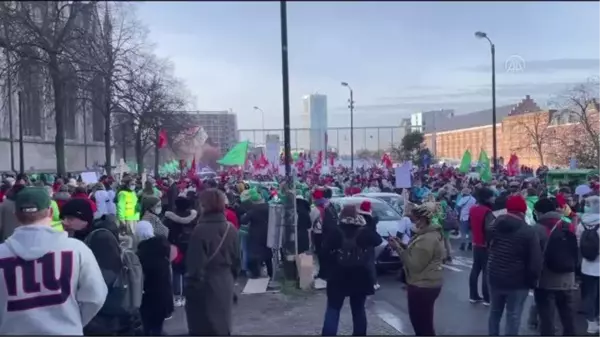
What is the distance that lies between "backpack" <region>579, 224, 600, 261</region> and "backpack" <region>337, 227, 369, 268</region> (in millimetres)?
2973

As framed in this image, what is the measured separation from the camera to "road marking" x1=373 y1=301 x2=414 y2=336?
8672mm

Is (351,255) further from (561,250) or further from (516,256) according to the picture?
(561,250)

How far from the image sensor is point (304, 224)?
12.8m

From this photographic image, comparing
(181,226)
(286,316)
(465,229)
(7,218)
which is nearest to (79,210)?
(181,226)

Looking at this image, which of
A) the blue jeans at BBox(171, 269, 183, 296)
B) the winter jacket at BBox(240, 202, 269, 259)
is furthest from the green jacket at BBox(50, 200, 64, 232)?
the winter jacket at BBox(240, 202, 269, 259)

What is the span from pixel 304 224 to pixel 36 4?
227 inches

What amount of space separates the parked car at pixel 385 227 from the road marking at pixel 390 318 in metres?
2.27

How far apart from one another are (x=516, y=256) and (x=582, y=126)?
19.0 metres

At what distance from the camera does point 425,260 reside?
263 inches

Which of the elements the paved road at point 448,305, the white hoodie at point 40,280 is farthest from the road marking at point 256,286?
the white hoodie at point 40,280

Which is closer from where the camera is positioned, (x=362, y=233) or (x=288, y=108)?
(x=362, y=233)

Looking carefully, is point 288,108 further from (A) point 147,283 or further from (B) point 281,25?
(A) point 147,283

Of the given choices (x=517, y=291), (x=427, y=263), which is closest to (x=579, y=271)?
(x=517, y=291)

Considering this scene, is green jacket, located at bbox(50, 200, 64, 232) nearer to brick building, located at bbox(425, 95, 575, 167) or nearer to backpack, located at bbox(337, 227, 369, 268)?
backpack, located at bbox(337, 227, 369, 268)
